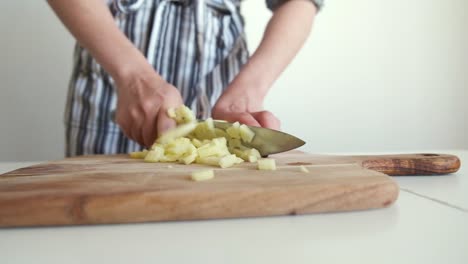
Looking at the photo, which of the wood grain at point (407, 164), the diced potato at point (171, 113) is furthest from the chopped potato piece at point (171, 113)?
the wood grain at point (407, 164)

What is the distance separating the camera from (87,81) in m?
0.97

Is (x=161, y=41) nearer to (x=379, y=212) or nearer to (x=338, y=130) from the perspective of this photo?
(x=379, y=212)

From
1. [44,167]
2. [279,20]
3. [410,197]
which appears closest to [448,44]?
[279,20]

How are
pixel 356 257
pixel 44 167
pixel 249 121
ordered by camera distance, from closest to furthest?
pixel 356 257
pixel 44 167
pixel 249 121

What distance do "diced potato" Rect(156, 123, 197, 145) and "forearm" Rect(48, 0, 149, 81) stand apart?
15 centimetres

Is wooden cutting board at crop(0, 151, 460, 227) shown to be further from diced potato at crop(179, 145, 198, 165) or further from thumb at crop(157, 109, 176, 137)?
thumb at crop(157, 109, 176, 137)

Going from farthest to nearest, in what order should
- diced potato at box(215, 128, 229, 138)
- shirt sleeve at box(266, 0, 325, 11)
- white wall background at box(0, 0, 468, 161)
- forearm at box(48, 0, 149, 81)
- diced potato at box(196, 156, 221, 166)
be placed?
white wall background at box(0, 0, 468, 161), shirt sleeve at box(266, 0, 325, 11), forearm at box(48, 0, 149, 81), diced potato at box(215, 128, 229, 138), diced potato at box(196, 156, 221, 166)

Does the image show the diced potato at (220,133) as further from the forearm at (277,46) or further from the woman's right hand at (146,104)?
the forearm at (277,46)

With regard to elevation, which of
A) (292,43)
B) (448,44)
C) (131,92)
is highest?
(448,44)

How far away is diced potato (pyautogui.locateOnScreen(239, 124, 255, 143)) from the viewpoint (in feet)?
2.09

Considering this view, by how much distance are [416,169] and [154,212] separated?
1.18 feet

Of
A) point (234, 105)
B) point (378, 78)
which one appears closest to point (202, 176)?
point (234, 105)

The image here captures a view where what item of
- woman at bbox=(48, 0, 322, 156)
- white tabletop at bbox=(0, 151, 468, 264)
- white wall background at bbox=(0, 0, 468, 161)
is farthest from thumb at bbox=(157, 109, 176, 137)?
white wall background at bbox=(0, 0, 468, 161)

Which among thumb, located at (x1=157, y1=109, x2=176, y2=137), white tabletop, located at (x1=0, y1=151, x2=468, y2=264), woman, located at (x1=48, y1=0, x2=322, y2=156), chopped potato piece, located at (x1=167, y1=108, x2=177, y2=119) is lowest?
white tabletop, located at (x1=0, y1=151, x2=468, y2=264)
